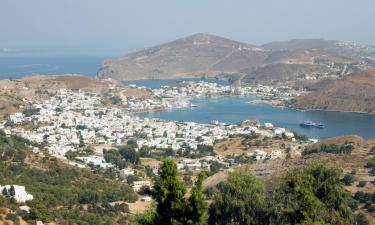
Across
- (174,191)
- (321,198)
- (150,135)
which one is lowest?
(150,135)

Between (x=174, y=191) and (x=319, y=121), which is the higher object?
(x=174, y=191)

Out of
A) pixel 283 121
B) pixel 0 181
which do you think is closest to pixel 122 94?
pixel 283 121

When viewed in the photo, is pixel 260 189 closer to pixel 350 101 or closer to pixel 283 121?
pixel 283 121

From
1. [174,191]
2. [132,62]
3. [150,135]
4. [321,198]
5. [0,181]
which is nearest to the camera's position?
[174,191]

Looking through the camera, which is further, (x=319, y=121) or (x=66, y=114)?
(x=319, y=121)

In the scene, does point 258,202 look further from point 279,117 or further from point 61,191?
point 279,117

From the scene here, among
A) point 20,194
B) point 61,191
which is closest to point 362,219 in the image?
point 61,191

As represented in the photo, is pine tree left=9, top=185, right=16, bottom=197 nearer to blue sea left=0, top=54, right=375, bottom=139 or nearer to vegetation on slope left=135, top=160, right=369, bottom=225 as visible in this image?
vegetation on slope left=135, top=160, right=369, bottom=225
